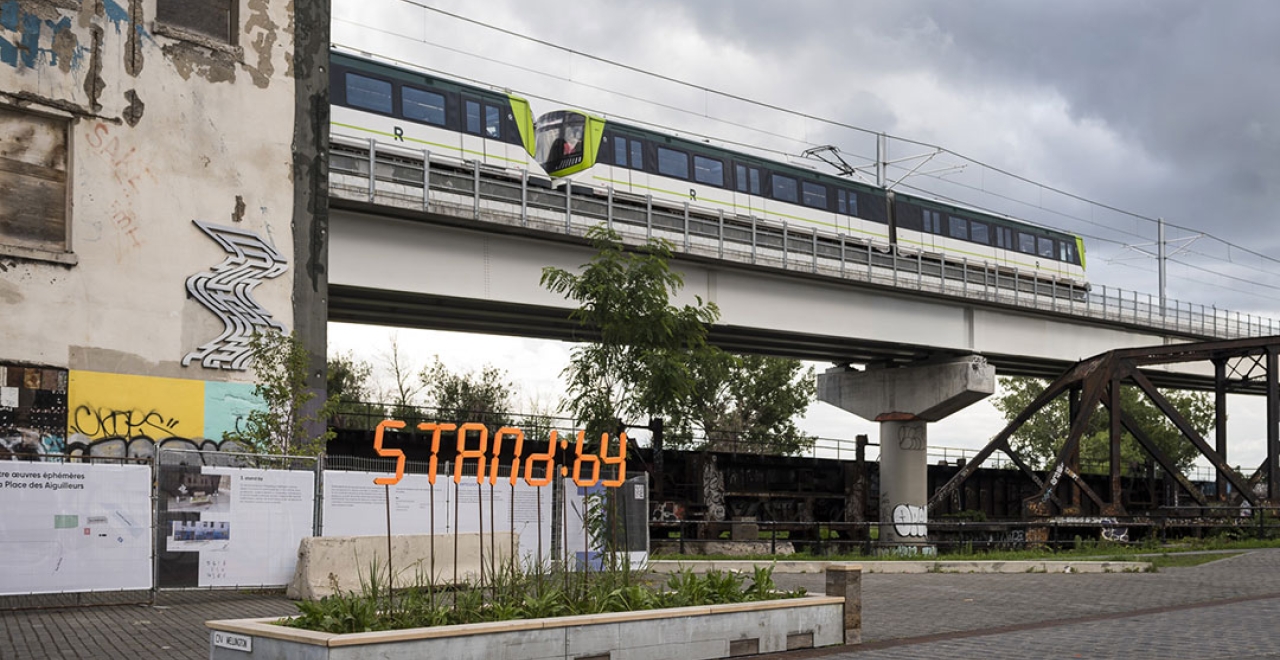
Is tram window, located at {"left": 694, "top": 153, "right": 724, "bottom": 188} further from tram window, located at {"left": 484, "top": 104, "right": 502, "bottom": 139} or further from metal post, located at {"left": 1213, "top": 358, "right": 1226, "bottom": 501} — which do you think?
metal post, located at {"left": 1213, "top": 358, "right": 1226, "bottom": 501}

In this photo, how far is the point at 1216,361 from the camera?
4175 centimetres

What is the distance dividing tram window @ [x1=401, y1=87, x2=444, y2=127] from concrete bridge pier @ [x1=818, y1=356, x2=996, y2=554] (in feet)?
69.1

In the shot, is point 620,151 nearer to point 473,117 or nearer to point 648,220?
point 473,117

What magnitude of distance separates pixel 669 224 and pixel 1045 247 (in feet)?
94.2

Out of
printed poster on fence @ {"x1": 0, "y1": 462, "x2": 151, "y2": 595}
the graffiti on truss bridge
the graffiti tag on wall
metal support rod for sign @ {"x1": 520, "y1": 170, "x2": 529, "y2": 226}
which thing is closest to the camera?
printed poster on fence @ {"x1": 0, "y1": 462, "x2": 151, "y2": 595}

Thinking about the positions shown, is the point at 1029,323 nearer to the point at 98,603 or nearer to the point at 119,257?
the point at 119,257

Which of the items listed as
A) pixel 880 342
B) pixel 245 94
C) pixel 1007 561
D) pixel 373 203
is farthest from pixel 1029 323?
pixel 245 94

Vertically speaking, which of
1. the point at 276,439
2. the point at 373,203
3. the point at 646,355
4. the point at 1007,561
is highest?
the point at 373,203

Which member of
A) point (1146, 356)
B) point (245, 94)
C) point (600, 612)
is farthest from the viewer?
point (1146, 356)

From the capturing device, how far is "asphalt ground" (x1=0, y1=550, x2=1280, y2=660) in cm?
1224

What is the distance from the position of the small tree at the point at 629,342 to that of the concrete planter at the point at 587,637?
1442 centimetres

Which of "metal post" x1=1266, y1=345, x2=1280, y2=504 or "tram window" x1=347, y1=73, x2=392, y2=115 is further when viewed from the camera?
"metal post" x1=1266, y1=345, x2=1280, y2=504

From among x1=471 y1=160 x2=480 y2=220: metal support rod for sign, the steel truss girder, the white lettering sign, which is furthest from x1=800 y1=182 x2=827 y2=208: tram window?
the white lettering sign

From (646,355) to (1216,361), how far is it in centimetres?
2364
